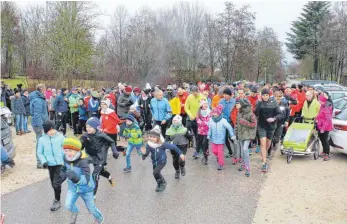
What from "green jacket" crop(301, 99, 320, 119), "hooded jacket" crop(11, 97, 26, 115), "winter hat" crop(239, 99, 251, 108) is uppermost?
"winter hat" crop(239, 99, 251, 108)

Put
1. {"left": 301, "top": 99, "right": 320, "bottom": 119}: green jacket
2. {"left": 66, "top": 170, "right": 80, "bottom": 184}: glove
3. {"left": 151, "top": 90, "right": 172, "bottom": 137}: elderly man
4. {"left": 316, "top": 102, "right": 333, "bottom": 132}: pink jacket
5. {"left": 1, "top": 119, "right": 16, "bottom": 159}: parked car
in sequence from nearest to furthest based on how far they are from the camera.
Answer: {"left": 66, "top": 170, "right": 80, "bottom": 184}: glove
{"left": 1, "top": 119, "right": 16, "bottom": 159}: parked car
{"left": 316, "top": 102, "right": 333, "bottom": 132}: pink jacket
{"left": 301, "top": 99, "right": 320, "bottom": 119}: green jacket
{"left": 151, "top": 90, "right": 172, "bottom": 137}: elderly man

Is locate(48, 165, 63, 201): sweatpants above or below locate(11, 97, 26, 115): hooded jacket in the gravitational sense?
below

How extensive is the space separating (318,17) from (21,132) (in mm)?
49866

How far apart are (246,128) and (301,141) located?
202 centimetres

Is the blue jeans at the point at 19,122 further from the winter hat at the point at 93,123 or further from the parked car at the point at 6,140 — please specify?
the winter hat at the point at 93,123

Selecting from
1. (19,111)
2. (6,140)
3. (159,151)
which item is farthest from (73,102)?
(159,151)

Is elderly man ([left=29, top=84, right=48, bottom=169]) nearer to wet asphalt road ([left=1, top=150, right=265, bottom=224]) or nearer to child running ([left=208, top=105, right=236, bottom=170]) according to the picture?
wet asphalt road ([left=1, top=150, right=265, bottom=224])

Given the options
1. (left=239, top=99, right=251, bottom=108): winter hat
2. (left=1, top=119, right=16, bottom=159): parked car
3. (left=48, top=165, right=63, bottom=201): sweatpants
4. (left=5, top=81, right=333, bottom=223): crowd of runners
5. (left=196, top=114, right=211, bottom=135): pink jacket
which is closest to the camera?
(left=5, top=81, right=333, bottom=223): crowd of runners

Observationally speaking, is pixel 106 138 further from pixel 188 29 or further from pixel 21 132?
pixel 188 29

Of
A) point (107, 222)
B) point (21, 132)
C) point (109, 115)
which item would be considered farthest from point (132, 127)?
point (21, 132)

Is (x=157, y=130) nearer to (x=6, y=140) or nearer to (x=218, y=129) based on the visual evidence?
(x=218, y=129)

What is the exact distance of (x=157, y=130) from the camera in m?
7.28

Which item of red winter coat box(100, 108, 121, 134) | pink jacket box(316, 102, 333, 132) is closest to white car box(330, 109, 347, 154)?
pink jacket box(316, 102, 333, 132)

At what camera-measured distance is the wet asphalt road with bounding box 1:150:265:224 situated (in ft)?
19.5
